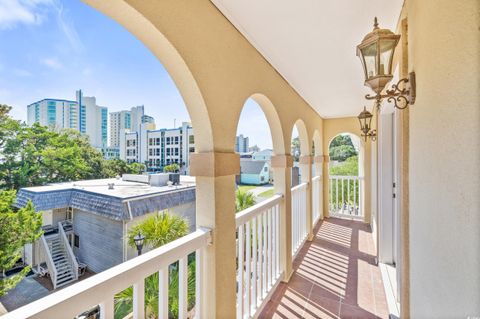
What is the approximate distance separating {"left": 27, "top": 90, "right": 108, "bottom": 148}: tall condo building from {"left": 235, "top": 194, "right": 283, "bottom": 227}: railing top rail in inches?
145

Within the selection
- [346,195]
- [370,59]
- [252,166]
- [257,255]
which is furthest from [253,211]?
[252,166]

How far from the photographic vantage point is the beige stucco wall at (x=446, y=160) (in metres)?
0.59

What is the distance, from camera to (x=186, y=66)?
1269 millimetres

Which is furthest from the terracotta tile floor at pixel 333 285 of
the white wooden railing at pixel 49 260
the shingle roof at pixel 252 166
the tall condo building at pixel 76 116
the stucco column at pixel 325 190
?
the shingle roof at pixel 252 166

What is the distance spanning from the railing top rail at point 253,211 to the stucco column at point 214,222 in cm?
28

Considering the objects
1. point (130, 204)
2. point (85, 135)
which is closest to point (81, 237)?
point (130, 204)

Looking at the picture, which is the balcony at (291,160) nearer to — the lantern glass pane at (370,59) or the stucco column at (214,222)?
the stucco column at (214,222)

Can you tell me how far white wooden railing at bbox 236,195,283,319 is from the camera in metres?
1.96

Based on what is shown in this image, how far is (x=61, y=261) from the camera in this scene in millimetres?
7391

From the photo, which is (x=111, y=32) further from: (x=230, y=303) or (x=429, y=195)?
(x=429, y=195)

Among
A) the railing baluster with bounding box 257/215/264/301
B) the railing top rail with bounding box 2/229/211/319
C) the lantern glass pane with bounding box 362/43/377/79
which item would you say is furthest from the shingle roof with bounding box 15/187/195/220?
the lantern glass pane with bounding box 362/43/377/79

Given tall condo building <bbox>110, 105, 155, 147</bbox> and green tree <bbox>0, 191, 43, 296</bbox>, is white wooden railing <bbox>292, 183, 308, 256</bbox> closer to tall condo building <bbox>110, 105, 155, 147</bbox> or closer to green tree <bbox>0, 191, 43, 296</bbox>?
green tree <bbox>0, 191, 43, 296</bbox>

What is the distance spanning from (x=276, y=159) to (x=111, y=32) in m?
3.68

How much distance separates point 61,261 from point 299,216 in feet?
27.5
